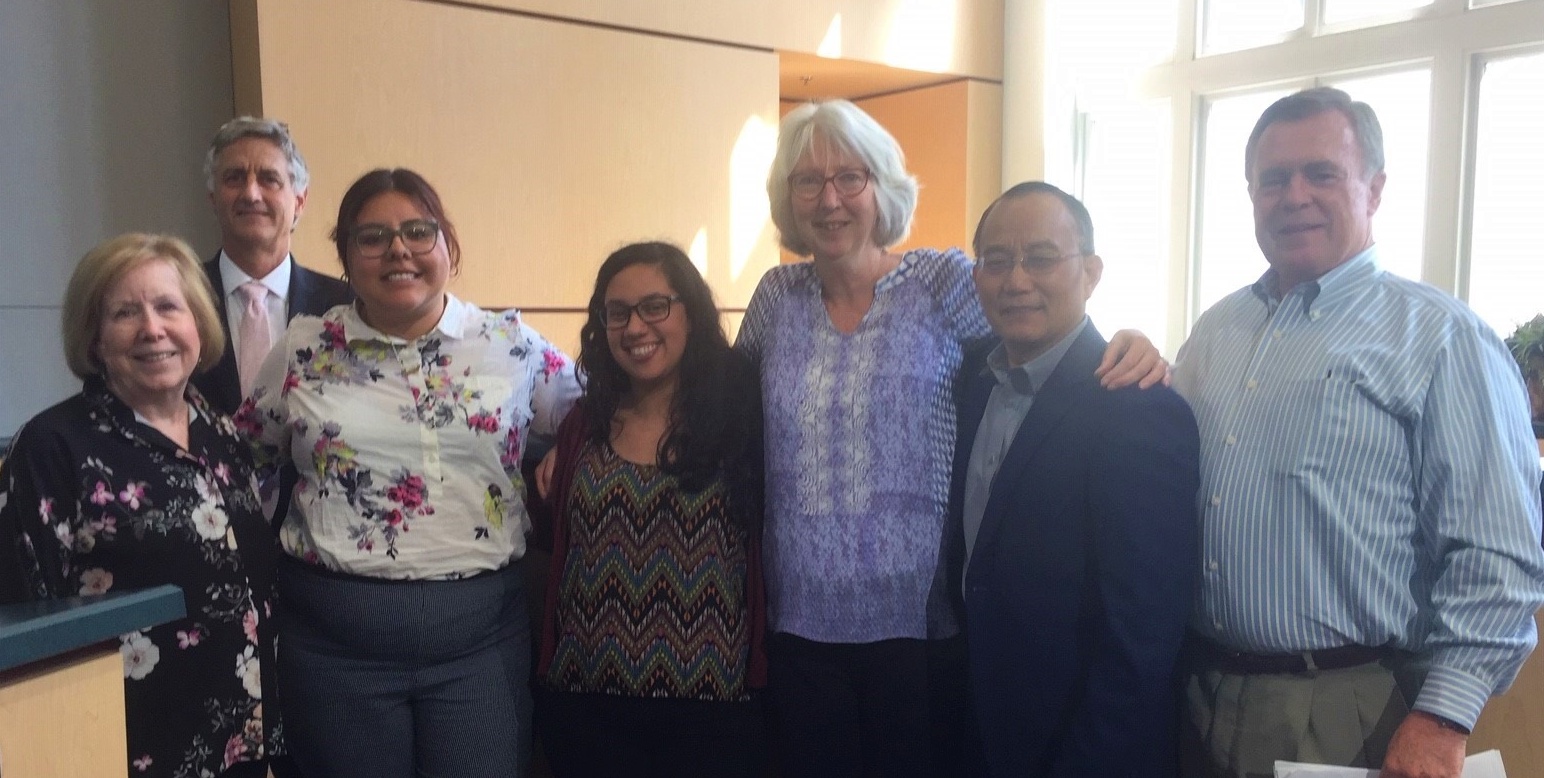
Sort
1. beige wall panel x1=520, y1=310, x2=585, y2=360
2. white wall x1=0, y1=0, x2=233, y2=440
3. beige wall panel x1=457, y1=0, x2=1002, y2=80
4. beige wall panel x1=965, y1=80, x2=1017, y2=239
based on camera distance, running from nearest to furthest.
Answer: white wall x1=0, y1=0, x2=233, y2=440 → beige wall panel x1=520, y1=310, x2=585, y2=360 → beige wall panel x1=457, y1=0, x2=1002, y2=80 → beige wall panel x1=965, y1=80, x2=1017, y2=239

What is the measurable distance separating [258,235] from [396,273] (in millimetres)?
851

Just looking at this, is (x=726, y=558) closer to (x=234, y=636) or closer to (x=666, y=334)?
(x=666, y=334)

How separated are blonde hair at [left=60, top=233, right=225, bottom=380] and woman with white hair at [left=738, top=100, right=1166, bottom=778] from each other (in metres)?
1.01

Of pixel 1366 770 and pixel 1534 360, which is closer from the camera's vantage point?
pixel 1366 770

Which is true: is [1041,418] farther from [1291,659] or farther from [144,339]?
[144,339]

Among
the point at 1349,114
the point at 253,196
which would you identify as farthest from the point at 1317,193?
the point at 253,196

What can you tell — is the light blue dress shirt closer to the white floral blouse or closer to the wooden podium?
the white floral blouse

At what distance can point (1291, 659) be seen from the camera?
1.62 m

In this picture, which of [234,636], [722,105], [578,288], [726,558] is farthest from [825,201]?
[722,105]

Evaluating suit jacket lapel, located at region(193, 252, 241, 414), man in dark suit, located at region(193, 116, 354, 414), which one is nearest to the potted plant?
A: man in dark suit, located at region(193, 116, 354, 414)

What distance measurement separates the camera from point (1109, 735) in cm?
155

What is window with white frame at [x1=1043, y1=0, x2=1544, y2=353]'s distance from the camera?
450cm

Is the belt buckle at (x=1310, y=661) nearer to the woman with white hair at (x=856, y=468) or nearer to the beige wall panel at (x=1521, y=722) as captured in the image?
the woman with white hair at (x=856, y=468)

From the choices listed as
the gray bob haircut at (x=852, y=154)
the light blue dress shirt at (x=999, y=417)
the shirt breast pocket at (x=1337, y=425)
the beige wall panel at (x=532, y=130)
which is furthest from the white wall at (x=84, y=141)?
the shirt breast pocket at (x=1337, y=425)
